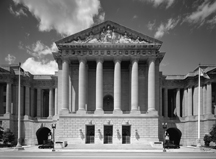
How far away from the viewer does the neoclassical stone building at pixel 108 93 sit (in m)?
52.8

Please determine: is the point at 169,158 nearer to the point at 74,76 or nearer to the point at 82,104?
the point at 82,104

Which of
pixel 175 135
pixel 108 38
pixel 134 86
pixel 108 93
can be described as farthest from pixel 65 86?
pixel 175 135

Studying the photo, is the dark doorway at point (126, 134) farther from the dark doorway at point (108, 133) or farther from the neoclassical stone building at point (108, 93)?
the dark doorway at point (108, 133)

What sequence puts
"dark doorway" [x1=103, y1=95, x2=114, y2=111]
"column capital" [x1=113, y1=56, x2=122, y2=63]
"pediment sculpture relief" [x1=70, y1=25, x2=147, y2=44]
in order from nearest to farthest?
"column capital" [x1=113, y1=56, x2=122, y2=63]
"pediment sculpture relief" [x1=70, y1=25, x2=147, y2=44]
"dark doorway" [x1=103, y1=95, x2=114, y2=111]

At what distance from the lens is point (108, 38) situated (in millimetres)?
55625

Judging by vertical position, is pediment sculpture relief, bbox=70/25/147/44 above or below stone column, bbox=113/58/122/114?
above

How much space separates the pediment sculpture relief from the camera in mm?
55594

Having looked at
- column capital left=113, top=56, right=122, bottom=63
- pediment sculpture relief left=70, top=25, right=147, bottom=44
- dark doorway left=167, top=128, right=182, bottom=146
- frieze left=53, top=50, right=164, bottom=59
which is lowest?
dark doorway left=167, top=128, right=182, bottom=146

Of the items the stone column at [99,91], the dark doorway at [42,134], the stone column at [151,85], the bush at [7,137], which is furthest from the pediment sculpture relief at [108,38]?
the dark doorway at [42,134]

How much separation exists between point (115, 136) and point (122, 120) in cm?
399

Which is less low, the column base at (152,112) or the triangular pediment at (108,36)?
the triangular pediment at (108,36)

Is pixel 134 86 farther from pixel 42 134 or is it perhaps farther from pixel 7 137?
pixel 42 134

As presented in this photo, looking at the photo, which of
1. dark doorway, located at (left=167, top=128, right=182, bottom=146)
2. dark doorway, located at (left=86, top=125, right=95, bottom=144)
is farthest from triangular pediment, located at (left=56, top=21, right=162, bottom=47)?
dark doorway, located at (left=167, top=128, right=182, bottom=146)

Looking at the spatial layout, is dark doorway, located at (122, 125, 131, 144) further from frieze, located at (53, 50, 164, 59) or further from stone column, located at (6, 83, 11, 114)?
stone column, located at (6, 83, 11, 114)
